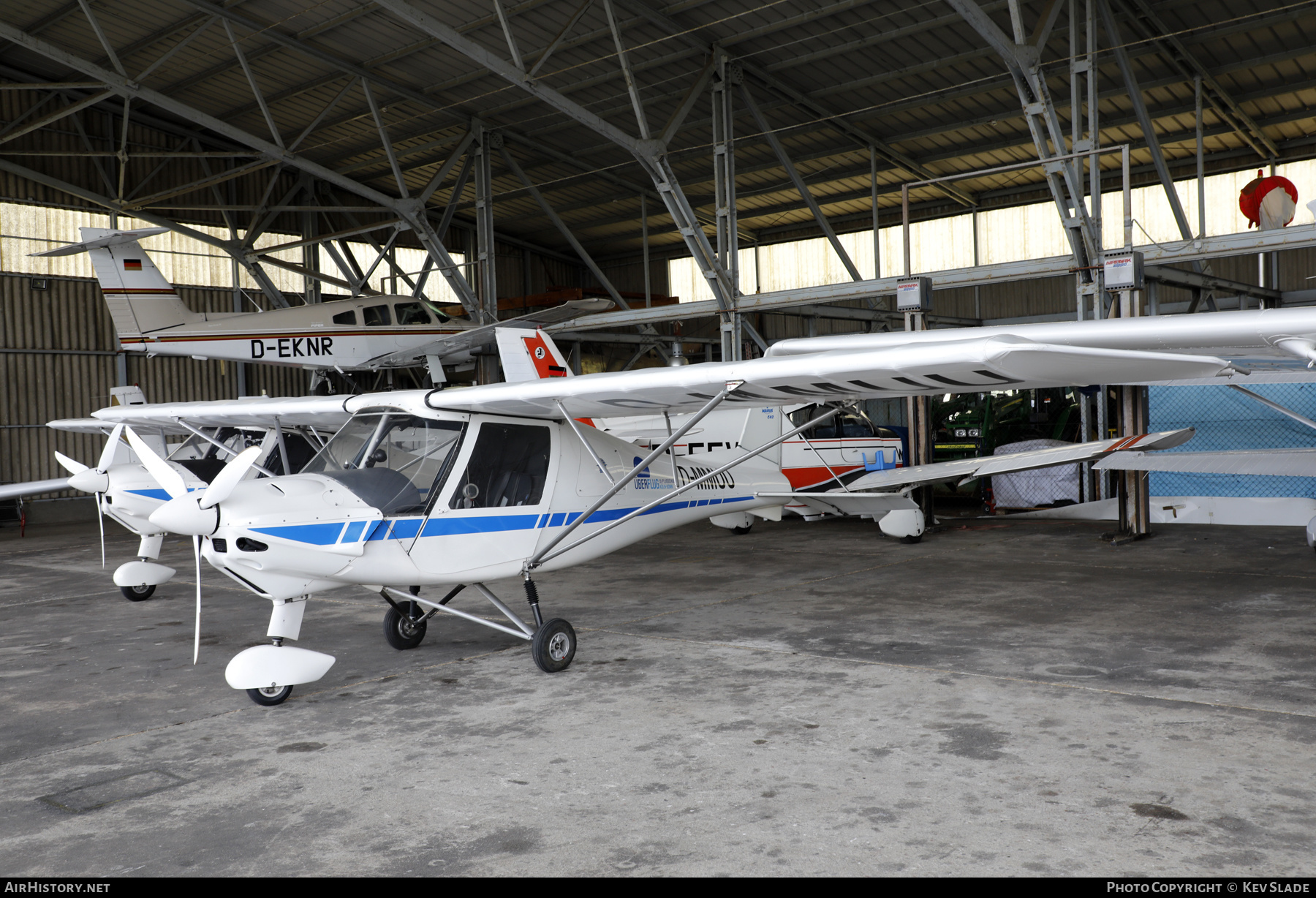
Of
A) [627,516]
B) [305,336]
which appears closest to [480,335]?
[305,336]

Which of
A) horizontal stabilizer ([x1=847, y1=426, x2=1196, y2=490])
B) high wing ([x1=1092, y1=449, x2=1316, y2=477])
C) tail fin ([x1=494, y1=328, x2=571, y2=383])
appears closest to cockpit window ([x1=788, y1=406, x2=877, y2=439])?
horizontal stabilizer ([x1=847, y1=426, x2=1196, y2=490])

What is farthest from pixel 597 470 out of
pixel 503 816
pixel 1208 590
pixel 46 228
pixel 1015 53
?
pixel 46 228

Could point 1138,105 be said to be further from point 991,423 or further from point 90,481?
point 90,481

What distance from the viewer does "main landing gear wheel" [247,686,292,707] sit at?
17.3ft

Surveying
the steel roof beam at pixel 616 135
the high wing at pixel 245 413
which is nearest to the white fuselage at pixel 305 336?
the steel roof beam at pixel 616 135

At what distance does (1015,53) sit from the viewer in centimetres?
1123

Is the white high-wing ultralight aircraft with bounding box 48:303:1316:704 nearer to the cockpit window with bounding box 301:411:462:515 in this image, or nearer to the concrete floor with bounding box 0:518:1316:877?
the cockpit window with bounding box 301:411:462:515

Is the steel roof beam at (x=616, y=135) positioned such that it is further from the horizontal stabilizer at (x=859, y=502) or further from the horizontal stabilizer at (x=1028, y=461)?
the horizontal stabilizer at (x=859, y=502)

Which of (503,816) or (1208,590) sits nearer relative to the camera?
(503,816)

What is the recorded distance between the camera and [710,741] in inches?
176

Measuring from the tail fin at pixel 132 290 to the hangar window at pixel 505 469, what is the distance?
540 inches

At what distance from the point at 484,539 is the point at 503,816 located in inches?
103

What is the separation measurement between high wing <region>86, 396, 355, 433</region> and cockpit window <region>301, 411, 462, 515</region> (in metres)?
0.59

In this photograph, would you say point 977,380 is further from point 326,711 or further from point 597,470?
point 326,711
